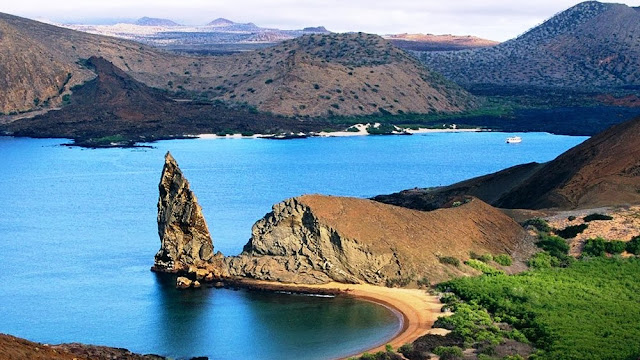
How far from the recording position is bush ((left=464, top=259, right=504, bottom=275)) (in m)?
48.0

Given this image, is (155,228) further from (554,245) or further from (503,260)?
(554,245)

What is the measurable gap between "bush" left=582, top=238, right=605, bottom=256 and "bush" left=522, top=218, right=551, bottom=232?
8.22ft

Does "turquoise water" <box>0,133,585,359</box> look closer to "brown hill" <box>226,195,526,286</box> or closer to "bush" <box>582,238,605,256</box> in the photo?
"brown hill" <box>226,195,526,286</box>

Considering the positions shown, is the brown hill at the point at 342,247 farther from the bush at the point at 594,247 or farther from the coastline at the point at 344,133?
the coastline at the point at 344,133

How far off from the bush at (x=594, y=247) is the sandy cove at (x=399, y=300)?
368 inches

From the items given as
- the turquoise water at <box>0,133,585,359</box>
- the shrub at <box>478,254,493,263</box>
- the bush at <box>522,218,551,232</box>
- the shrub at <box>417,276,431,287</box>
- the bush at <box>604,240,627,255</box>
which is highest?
the bush at <box>522,218,551,232</box>

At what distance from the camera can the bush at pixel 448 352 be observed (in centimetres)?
3624

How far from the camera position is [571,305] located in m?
42.2

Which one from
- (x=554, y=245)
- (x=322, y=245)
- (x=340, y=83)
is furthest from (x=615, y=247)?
(x=340, y=83)

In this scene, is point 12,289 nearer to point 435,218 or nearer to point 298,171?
point 435,218

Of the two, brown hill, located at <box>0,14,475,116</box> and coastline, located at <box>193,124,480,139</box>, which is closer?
coastline, located at <box>193,124,480,139</box>

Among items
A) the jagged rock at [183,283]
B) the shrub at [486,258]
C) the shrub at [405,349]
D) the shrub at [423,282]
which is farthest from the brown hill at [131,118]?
the shrub at [405,349]

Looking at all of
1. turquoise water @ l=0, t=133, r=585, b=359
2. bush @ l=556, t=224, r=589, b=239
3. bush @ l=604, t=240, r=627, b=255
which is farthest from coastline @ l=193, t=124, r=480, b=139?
bush @ l=604, t=240, r=627, b=255

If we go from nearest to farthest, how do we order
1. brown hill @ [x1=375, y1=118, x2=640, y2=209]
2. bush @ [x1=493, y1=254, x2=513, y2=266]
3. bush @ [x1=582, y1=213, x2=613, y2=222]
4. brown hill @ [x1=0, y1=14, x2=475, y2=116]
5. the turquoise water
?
the turquoise water → bush @ [x1=493, y1=254, x2=513, y2=266] → bush @ [x1=582, y1=213, x2=613, y2=222] → brown hill @ [x1=375, y1=118, x2=640, y2=209] → brown hill @ [x1=0, y1=14, x2=475, y2=116]
